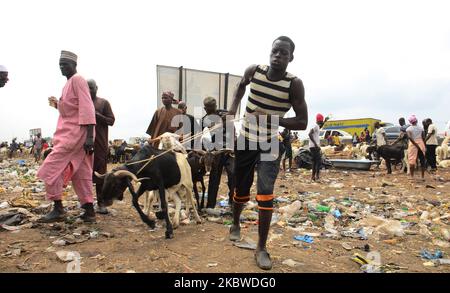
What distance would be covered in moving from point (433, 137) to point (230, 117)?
944cm

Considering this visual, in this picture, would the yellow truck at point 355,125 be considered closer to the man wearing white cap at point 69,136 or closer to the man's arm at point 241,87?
the man's arm at point 241,87

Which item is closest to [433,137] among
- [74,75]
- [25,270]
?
[74,75]

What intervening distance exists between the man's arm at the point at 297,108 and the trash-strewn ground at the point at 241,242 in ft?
4.08

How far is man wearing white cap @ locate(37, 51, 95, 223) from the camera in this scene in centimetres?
387

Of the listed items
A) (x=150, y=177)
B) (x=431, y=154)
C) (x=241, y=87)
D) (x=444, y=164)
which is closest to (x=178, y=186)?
(x=150, y=177)

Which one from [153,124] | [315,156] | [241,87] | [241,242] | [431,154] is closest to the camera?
[241,87]

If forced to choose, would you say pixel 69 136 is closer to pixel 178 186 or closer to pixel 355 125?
pixel 178 186

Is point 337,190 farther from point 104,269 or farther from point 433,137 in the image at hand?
point 104,269

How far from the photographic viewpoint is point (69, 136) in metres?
3.94

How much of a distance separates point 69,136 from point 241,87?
2070 mm

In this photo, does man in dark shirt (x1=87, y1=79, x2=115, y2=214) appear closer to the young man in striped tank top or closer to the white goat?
the white goat

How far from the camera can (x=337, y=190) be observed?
815cm

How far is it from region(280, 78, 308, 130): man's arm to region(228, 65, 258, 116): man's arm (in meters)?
0.43

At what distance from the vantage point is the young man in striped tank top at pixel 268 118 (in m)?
2.96
